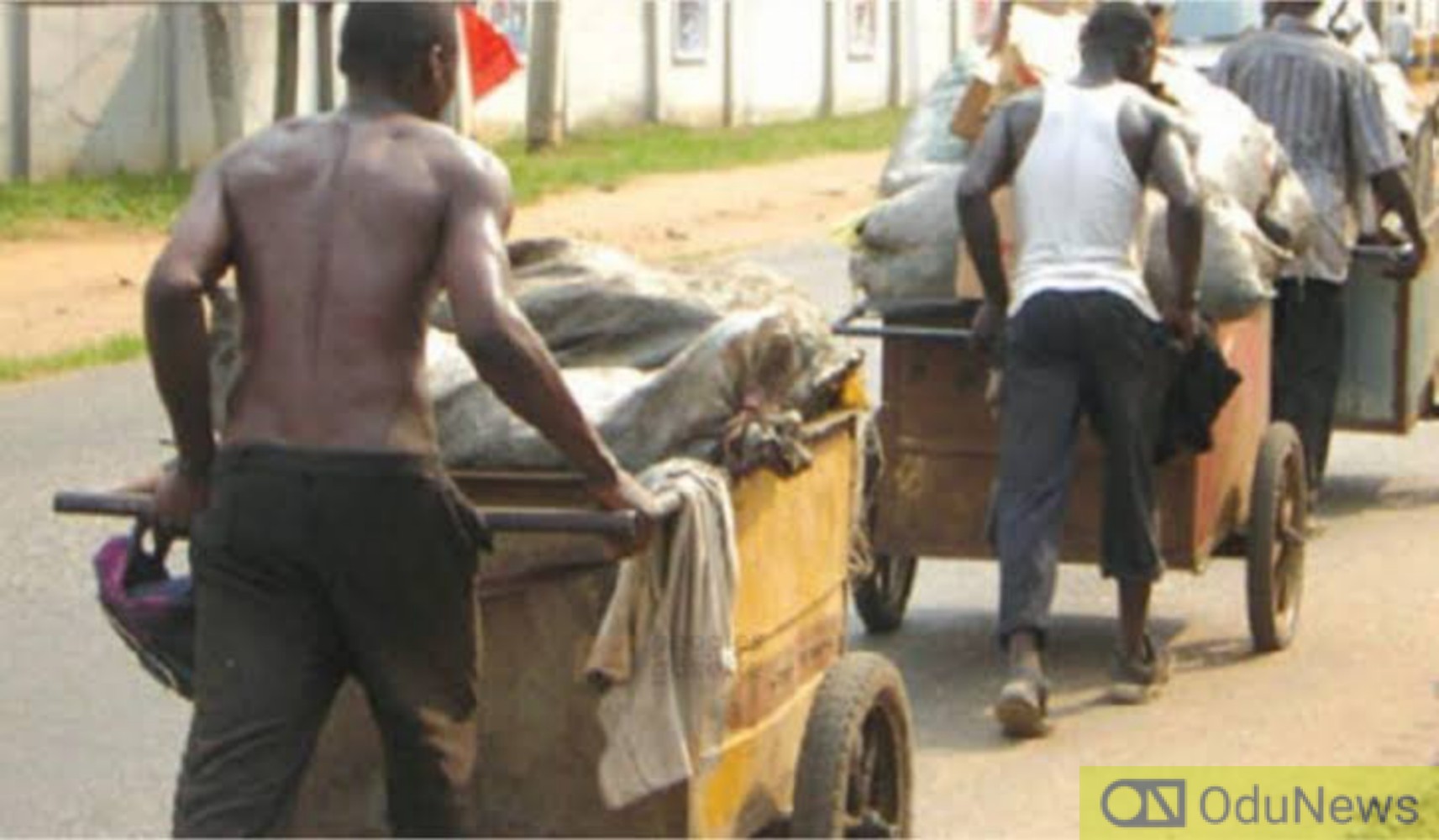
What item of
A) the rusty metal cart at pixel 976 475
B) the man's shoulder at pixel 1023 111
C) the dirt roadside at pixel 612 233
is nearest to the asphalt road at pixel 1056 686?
the rusty metal cart at pixel 976 475

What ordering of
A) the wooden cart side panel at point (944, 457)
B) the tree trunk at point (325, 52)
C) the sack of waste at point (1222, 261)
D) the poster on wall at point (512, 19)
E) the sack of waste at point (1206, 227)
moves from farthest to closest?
the poster on wall at point (512, 19), the tree trunk at point (325, 52), the wooden cart side panel at point (944, 457), the sack of waste at point (1206, 227), the sack of waste at point (1222, 261)

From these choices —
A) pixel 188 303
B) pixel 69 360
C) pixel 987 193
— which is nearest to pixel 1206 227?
pixel 987 193

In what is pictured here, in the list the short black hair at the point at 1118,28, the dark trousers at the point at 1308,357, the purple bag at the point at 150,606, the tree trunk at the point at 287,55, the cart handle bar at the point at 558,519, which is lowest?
the tree trunk at the point at 287,55

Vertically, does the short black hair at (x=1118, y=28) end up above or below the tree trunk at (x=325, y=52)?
above

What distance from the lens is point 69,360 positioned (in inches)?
675

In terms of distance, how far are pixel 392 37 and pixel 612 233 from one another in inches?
757

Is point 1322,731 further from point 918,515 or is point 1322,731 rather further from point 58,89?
point 58,89

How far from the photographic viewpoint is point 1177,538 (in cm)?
892

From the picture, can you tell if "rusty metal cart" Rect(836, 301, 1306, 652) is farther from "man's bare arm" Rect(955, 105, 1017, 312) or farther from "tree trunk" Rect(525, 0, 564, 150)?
"tree trunk" Rect(525, 0, 564, 150)

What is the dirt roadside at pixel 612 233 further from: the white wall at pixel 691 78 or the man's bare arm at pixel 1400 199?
the man's bare arm at pixel 1400 199

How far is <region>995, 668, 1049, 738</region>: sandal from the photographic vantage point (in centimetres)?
815

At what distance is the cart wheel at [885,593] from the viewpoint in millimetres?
9508

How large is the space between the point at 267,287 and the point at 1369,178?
6533mm

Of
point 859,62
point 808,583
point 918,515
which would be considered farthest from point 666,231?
point 808,583
